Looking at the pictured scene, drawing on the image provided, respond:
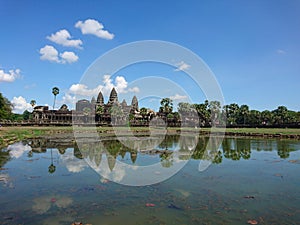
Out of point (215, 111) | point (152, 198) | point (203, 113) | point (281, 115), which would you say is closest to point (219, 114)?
point (215, 111)

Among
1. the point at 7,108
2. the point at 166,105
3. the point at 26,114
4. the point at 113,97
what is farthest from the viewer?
the point at 26,114

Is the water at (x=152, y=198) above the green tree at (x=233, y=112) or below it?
below

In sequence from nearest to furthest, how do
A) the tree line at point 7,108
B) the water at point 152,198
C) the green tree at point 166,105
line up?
the water at point 152,198 → the tree line at point 7,108 → the green tree at point 166,105

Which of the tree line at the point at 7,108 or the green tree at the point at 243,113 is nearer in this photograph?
the tree line at the point at 7,108

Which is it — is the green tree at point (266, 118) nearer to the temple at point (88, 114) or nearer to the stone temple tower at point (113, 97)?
the temple at point (88, 114)

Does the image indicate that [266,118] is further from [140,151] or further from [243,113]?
[140,151]

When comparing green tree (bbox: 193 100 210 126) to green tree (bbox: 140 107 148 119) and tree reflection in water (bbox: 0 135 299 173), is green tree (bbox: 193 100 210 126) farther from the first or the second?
tree reflection in water (bbox: 0 135 299 173)

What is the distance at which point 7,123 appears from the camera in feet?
192

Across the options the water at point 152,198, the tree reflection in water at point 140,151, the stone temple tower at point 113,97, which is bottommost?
the water at point 152,198

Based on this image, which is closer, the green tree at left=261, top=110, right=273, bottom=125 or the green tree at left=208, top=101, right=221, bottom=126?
the green tree at left=208, top=101, right=221, bottom=126

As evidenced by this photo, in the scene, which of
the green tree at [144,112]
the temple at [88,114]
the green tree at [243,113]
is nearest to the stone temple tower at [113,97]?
the temple at [88,114]

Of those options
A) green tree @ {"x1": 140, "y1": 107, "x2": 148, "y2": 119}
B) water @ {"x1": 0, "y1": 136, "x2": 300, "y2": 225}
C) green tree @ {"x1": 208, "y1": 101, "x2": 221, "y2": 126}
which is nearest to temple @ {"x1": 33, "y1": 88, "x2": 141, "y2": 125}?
green tree @ {"x1": 140, "y1": 107, "x2": 148, "y2": 119}

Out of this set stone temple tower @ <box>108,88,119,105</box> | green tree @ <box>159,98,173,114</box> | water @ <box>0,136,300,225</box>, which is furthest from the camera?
stone temple tower @ <box>108,88,119,105</box>

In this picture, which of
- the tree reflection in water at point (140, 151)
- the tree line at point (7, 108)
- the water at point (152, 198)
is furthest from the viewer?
the tree line at point (7, 108)
